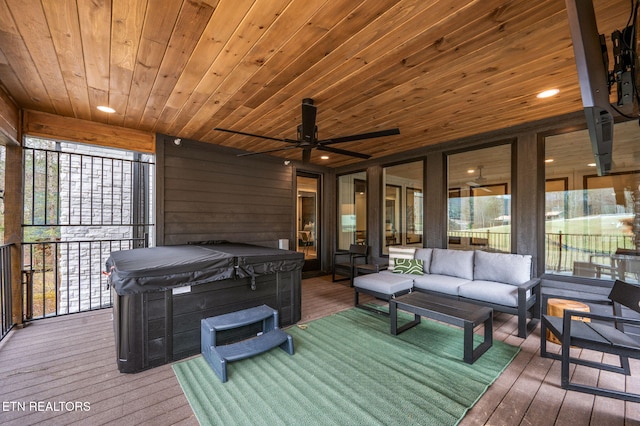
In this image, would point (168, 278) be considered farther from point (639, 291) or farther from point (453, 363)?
point (639, 291)

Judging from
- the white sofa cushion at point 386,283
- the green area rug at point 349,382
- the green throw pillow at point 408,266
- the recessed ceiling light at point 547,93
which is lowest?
the green area rug at point 349,382

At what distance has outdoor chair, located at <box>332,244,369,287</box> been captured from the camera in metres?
5.85

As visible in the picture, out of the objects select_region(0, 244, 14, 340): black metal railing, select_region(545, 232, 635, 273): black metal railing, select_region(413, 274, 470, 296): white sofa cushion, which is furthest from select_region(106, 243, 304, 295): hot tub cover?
select_region(545, 232, 635, 273): black metal railing

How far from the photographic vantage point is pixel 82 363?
8.36 ft

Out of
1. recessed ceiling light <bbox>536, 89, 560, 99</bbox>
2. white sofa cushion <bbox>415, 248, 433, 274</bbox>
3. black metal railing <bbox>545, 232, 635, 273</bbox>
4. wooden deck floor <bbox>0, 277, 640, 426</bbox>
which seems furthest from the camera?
white sofa cushion <bbox>415, 248, 433, 274</bbox>

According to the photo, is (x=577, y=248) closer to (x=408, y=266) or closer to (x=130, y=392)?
→ (x=408, y=266)

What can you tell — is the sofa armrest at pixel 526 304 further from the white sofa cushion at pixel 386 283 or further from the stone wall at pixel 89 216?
the stone wall at pixel 89 216

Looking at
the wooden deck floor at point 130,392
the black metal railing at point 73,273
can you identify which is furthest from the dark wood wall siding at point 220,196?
the wooden deck floor at point 130,392

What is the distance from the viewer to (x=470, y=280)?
3.97m

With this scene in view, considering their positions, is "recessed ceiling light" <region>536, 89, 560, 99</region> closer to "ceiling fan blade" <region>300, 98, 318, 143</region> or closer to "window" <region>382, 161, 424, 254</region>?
"window" <region>382, 161, 424, 254</region>

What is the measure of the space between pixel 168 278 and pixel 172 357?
777 mm

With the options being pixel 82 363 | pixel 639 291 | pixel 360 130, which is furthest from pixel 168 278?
pixel 639 291

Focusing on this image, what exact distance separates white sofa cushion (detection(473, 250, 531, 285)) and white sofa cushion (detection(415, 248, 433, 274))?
70 centimetres

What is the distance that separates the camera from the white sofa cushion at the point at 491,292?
10.7 feet
